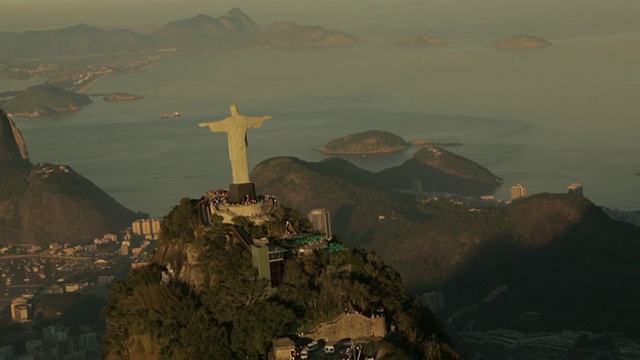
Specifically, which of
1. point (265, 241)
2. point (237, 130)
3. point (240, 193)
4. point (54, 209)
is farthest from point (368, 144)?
point (265, 241)

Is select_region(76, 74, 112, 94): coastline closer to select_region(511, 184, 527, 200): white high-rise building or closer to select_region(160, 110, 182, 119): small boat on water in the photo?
select_region(160, 110, 182, 119): small boat on water

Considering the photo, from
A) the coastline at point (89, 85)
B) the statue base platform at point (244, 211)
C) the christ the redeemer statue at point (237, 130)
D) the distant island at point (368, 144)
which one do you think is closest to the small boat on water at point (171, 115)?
the distant island at point (368, 144)

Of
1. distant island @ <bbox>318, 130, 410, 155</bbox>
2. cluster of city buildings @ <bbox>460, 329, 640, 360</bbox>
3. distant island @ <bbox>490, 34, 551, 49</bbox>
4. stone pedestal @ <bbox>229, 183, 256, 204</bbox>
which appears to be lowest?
cluster of city buildings @ <bbox>460, 329, 640, 360</bbox>

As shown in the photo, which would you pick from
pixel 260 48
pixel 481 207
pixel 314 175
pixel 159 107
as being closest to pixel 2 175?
pixel 314 175

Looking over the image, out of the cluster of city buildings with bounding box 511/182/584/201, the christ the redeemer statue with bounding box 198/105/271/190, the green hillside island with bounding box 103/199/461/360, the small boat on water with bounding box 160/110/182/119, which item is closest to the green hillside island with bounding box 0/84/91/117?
the small boat on water with bounding box 160/110/182/119

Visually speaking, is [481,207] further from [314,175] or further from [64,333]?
[64,333]
